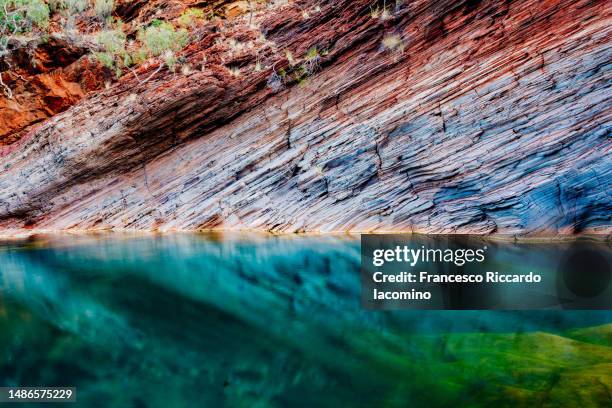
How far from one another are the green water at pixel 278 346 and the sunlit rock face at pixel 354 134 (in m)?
3.46

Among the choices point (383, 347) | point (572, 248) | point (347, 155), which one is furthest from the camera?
point (347, 155)

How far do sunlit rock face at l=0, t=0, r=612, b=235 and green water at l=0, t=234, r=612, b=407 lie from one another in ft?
11.4

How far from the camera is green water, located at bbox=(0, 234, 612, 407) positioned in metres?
3.82

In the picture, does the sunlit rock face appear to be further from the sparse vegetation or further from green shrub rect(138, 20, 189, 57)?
the sparse vegetation

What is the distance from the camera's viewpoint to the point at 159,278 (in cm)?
778

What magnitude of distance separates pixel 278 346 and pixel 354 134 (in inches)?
345

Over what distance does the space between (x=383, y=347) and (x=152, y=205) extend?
11.3 m

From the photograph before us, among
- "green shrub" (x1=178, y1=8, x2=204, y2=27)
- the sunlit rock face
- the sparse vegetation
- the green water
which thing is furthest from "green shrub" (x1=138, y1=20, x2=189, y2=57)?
the green water

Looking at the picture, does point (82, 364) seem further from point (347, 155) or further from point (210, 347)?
point (347, 155)

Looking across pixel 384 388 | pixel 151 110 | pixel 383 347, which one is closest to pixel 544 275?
pixel 383 347

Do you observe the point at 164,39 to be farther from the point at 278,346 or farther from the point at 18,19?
the point at 278,346

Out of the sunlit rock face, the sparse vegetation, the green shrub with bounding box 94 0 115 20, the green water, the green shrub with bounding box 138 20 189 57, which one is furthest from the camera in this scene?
the green shrub with bounding box 94 0 115 20

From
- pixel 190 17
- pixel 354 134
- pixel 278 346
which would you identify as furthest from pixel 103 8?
pixel 278 346

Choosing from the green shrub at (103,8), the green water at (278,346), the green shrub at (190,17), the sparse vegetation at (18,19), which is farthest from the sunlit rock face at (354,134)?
the green shrub at (103,8)
